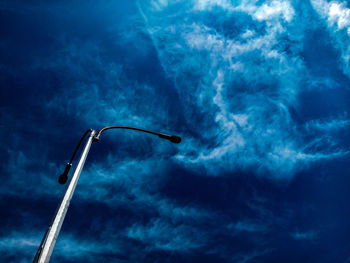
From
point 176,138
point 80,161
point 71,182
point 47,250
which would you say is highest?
point 176,138

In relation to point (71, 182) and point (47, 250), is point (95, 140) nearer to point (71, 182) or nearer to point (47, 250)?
point (71, 182)

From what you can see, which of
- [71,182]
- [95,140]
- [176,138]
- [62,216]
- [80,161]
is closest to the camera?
[62,216]

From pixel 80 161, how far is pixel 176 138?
457 cm

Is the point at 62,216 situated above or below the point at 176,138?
below

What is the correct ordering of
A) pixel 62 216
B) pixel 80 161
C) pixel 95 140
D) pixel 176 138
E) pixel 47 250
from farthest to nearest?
1. pixel 176 138
2. pixel 95 140
3. pixel 80 161
4. pixel 62 216
5. pixel 47 250

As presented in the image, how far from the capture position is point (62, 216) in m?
4.89

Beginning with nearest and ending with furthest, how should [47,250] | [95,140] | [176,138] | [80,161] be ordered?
[47,250], [80,161], [95,140], [176,138]

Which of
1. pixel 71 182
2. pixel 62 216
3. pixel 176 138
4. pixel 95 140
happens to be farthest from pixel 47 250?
pixel 176 138

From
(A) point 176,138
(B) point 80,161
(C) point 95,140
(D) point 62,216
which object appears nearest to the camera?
(D) point 62,216

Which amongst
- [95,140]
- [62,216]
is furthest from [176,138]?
[62,216]

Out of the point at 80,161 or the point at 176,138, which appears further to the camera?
the point at 176,138

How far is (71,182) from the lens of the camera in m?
5.50

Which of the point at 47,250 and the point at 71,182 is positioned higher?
the point at 71,182

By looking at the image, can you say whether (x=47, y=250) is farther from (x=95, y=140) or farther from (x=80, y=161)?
(x=95, y=140)
